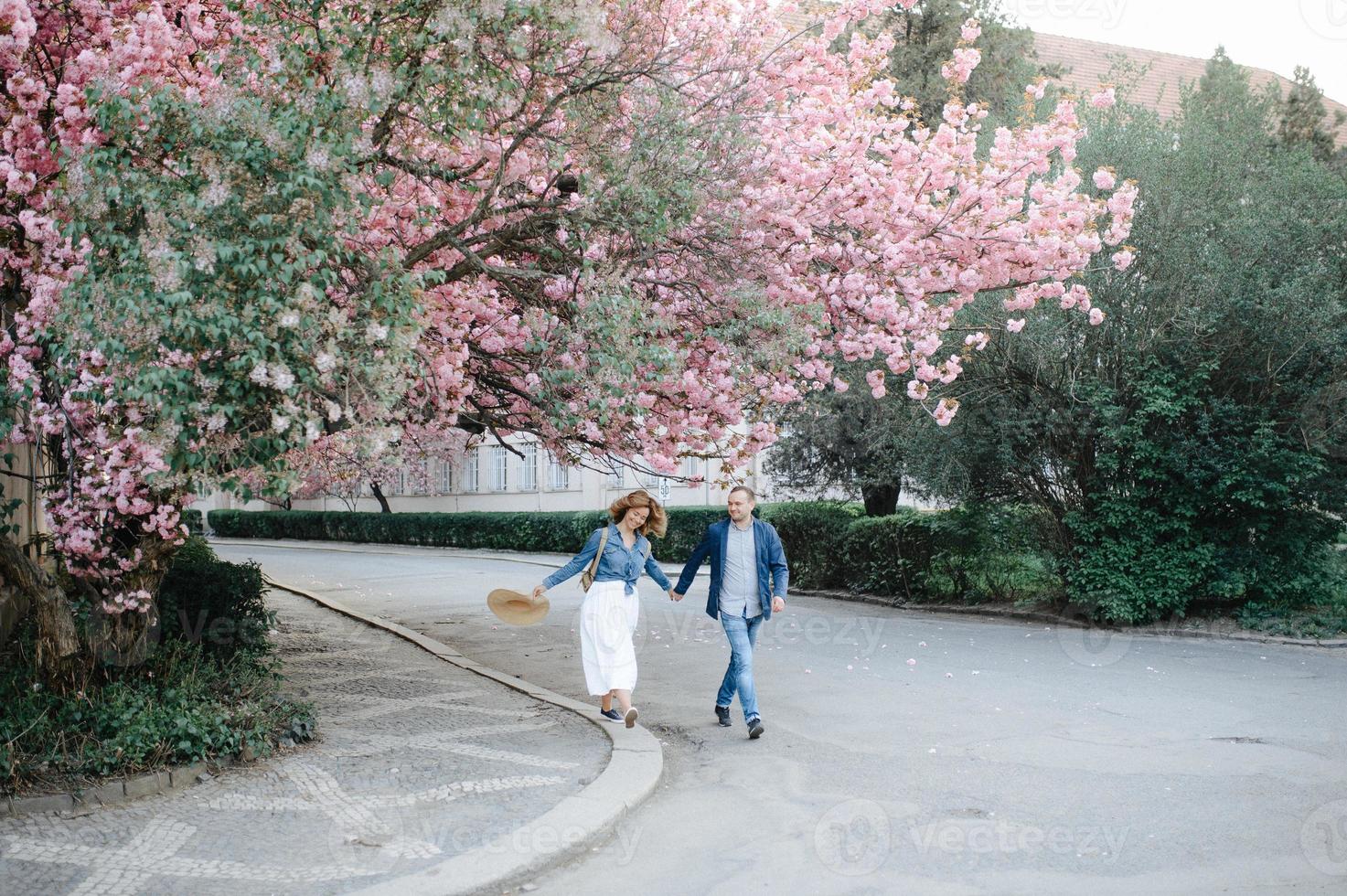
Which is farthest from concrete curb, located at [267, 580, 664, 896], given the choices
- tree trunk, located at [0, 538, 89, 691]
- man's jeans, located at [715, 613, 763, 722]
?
tree trunk, located at [0, 538, 89, 691]

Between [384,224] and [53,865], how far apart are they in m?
4.72

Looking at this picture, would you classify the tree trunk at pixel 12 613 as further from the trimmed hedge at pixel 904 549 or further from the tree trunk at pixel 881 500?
the tree trunk at pixel 881 500

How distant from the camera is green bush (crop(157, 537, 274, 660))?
9016 mm

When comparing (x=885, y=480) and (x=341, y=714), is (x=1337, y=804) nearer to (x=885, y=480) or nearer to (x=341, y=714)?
(x=341, y=714)

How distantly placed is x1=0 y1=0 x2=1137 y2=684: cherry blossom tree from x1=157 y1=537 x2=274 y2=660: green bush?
1.26 m

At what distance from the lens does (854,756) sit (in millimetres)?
6906

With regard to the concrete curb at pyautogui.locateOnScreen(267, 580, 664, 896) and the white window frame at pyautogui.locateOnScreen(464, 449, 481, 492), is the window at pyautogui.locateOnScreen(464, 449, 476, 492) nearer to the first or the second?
the white window frame at pyautogui.locateOnScreen(464, 449, 481, 492)

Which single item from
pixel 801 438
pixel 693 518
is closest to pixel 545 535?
pixel 693 518

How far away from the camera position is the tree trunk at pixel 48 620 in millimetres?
6785

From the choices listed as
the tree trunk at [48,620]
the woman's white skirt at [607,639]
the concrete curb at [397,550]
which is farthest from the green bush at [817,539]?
the tree trunk at [48,620]

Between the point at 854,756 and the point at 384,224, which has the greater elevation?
the point at 384,224

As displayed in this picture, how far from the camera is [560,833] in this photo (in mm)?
5184

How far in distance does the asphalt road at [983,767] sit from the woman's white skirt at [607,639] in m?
0.51

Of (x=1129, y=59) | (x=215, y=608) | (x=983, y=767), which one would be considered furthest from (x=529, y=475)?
(x=983, y=767)
